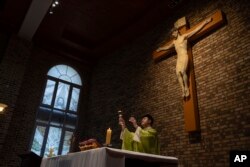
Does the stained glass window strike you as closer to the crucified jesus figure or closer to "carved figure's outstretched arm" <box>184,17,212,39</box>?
the crucified jesus figure

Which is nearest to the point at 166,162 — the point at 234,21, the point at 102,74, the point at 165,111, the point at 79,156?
the point at 79,156

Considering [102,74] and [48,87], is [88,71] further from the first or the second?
[48,87]

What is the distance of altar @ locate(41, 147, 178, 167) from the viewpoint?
2629 mm

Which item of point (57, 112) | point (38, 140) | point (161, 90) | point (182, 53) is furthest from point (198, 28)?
point (38, 140)

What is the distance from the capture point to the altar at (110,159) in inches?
104

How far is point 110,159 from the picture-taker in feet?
8.63

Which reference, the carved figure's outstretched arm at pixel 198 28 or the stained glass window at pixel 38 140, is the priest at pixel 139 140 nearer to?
the carved figure's outstretched arm at pixel 198 28

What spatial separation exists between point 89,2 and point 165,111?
13.4 ft

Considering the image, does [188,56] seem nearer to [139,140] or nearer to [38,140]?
[139,140]

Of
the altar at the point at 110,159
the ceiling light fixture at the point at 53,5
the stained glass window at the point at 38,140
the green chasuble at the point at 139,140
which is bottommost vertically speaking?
the altar at the point at 110,159

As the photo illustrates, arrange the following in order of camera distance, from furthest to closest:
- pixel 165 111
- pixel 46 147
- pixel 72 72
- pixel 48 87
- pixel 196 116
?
1. pixel 72 72
2. pixel 48 87
3. pixel 46 147
4. pixel 165 111
5. pixel 196 116

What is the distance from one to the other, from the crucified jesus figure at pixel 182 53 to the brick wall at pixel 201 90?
0.29 meters

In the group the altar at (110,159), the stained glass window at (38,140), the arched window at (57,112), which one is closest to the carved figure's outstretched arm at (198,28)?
the altar at (110,159)

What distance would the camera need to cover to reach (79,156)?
3047 mm
